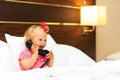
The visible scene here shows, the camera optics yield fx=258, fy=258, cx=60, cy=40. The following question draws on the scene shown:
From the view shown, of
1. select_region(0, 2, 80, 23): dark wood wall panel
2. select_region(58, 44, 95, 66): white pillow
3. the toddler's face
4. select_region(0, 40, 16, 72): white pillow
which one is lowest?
select_region(58, 44, 95, 66): white pillow

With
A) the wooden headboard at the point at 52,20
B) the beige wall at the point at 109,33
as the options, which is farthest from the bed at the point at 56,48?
the beige wall at the point at 109,33

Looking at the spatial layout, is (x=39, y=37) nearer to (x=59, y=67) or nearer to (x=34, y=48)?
(x=34, y=48)

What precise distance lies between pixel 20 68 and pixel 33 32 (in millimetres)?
301

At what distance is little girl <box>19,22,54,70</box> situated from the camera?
1.96 metres

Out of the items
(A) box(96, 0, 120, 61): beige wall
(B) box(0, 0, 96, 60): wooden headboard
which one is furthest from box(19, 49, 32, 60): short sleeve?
(A) box(96, 0, 120, 61): beige wall

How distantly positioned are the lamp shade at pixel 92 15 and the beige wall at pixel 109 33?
1.51ft

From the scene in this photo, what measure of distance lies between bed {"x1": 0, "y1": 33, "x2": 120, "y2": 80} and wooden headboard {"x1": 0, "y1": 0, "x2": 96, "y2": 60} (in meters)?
0.27

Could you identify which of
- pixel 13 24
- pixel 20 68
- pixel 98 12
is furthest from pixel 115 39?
pixel 20 68

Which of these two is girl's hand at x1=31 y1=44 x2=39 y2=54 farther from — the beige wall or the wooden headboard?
the beige wall

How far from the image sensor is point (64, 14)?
2.99m

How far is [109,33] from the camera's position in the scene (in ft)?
12.2

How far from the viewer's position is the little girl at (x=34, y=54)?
1.96 meters

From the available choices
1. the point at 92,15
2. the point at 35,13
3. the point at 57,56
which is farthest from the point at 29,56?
the point at 92,15

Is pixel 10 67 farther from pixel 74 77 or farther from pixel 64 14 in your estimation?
pixel 64 14
